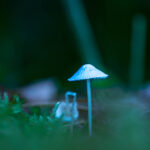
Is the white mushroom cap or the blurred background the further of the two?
the blurred background

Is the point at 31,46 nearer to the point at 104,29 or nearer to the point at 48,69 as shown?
the point at 48,69

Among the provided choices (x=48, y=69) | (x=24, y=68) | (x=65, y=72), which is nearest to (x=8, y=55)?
(x=24, y=68)

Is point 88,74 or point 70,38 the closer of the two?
point 88,74

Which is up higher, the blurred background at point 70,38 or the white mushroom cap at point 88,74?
the blurred background at point 70,38

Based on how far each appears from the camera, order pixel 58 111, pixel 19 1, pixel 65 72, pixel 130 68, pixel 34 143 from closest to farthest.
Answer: pixel 34 143
pixel 58 111
pixel 65 72
pixel 130 68
pixel 19 1

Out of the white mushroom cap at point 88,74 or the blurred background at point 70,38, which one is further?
the blurred background at point 70,38

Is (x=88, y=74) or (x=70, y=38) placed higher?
(x=70, y=38)

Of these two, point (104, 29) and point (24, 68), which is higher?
point (104, 29)

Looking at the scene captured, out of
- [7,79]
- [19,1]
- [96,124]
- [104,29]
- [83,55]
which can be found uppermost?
[19,1]
